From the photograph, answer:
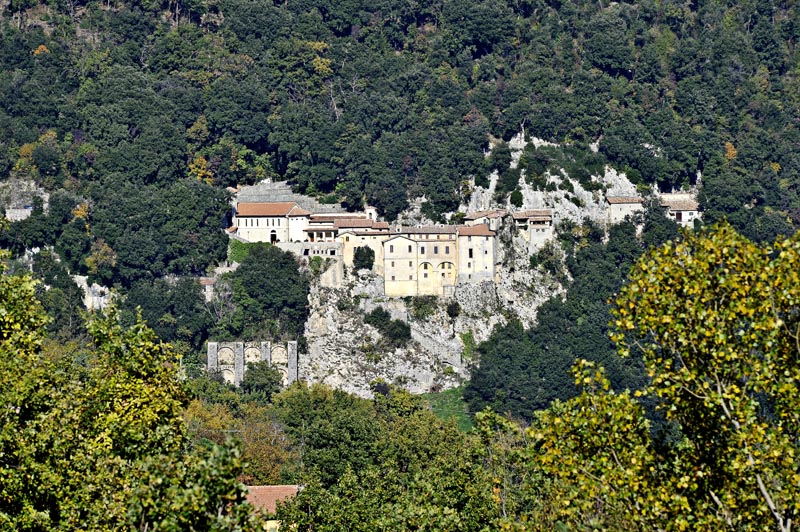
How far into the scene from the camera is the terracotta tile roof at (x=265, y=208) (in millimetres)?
107250

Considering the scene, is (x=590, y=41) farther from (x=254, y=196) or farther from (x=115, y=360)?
(x=115, y=360)

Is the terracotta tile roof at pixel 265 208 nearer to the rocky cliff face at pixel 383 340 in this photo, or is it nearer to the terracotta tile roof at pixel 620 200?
the rocky cliff face at pixel 383 340

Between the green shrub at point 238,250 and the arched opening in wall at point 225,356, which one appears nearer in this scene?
the arched opening in wall at point 225,356

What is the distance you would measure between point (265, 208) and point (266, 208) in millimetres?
92

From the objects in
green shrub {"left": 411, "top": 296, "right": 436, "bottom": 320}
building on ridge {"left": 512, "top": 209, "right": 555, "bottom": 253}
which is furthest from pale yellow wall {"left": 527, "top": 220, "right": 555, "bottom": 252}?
green shrub {"left": 411, "top": 296, "right": 436, "bottom": 320}

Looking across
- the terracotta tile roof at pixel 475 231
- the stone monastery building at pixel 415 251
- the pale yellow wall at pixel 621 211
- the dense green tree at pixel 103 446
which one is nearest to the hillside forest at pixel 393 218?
the dense green tree at pixel 103 446

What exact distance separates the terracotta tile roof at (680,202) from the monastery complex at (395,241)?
13391mm

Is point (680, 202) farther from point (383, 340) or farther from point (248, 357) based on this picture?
point (248, 357)

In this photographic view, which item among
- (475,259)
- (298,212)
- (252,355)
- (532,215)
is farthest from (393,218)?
(252,355)

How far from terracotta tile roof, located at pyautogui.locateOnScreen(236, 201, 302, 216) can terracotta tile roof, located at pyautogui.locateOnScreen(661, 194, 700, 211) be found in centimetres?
2602

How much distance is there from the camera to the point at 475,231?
103312mm

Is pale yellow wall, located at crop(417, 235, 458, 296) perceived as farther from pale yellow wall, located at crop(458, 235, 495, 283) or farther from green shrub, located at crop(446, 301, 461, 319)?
green shrub, located at crop(446, 301, 461, 319)

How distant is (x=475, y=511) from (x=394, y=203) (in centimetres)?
6319

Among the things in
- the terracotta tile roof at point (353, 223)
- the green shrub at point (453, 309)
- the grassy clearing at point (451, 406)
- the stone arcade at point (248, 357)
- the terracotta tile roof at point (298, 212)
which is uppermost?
the terracotta tile roof at point (298, 212)
